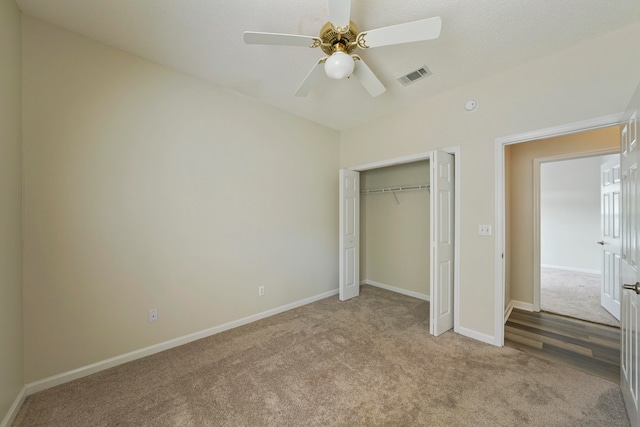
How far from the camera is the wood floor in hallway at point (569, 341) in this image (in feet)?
7.14

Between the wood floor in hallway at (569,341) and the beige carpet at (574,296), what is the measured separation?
29 centimetres

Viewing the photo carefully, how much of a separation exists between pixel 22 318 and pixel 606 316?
6.09 m

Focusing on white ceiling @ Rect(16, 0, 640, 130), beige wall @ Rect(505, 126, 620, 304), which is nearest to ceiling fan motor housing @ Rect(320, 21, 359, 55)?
white ceiling @ Rect(16, 0, 640, 130)

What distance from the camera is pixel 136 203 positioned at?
89.7 inches

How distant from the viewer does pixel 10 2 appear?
1.64m

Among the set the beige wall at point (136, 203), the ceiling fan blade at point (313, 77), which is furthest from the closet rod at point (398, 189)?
the ceiling fan blade at point (313, 77)

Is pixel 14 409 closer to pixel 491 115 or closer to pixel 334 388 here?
pixel 334 388

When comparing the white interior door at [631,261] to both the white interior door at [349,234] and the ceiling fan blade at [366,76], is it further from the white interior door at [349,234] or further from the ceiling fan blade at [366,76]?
the white interior door at [349,234]

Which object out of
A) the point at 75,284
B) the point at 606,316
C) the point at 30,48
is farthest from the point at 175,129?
the point at 606,316

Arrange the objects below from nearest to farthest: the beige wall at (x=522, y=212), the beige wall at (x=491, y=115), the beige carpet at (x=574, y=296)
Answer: the beige wall at (x=491, y=115) → the beige carpet at (x=574, y=296) → the beige wall at (x=522, y=212)

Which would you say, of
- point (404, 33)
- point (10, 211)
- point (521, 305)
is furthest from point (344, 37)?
point (521, 305)

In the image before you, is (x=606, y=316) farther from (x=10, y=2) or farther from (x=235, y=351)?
(x=10, y=2)

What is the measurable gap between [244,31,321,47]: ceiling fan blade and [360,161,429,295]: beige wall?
2770 mm

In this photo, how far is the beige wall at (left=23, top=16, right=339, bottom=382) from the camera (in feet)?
6.18
